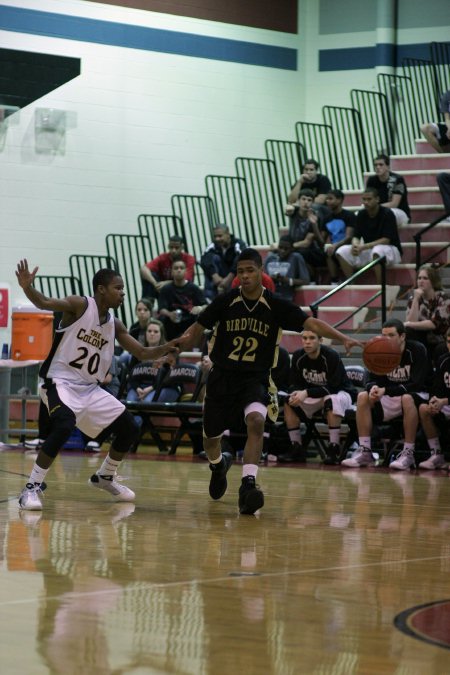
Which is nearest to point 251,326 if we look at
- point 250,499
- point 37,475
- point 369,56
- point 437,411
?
point 250,499

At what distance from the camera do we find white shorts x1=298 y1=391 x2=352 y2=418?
13688 millimetres

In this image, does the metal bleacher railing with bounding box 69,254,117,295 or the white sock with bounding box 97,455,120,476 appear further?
the metal bleacher railing with bounding box 69,254,117,295

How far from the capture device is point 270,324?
8.87m

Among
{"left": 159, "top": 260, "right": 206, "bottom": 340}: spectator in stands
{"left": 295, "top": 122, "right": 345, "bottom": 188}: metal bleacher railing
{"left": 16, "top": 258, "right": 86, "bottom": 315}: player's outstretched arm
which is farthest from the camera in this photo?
{"left": 295, "top": 122, "right": 345, "bottom": 188}: metal bleacher railing

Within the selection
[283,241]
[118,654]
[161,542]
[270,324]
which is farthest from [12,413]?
[118,654]

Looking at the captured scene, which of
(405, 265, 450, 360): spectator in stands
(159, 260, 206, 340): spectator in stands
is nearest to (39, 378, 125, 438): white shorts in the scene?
(405, 265, 450, 360): spectator in stands

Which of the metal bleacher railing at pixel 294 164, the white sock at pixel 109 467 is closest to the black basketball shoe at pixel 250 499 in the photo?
the white sock at pixel 109 467

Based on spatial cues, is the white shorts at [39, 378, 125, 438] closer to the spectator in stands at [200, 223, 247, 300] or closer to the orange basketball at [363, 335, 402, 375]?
the orange basketball at [363, 335, 402, 375]

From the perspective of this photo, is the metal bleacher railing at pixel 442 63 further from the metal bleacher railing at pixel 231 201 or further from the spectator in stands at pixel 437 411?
the spectator in stands at pixel 437 411

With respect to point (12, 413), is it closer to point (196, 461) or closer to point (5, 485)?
point (196, 461)

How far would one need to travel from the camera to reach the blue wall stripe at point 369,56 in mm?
22062

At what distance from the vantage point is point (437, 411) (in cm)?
1305

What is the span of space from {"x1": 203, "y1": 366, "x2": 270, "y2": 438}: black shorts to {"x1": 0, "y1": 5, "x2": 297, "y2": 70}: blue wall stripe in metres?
12.4

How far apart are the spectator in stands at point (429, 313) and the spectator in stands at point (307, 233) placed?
13.1 ft
